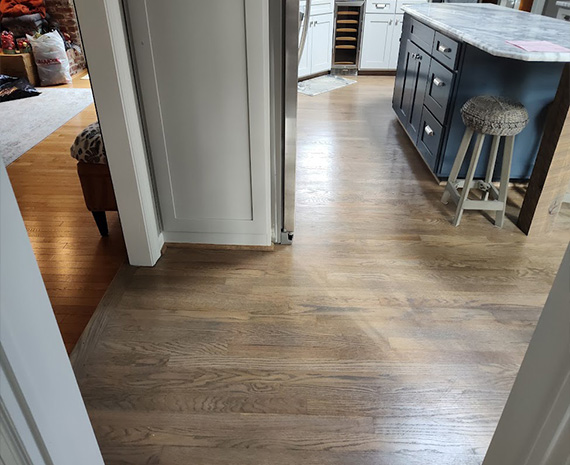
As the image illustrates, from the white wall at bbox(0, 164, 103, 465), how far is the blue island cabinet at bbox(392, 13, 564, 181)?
99.7 inches

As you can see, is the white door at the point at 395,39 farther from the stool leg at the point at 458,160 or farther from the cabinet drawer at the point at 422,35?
the stool leg at the point at 458,160

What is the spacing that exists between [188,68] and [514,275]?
1.76 m

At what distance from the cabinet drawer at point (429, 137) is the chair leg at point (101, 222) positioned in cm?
205

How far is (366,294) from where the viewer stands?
2.04 m

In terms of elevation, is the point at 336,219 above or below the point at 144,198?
below

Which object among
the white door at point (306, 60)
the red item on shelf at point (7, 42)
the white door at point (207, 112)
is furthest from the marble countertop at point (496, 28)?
the red item on shelf at point (7, 42)

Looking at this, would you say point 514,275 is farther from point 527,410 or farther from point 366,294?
point 527,410

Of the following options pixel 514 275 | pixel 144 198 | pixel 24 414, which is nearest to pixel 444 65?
pixel 514 275

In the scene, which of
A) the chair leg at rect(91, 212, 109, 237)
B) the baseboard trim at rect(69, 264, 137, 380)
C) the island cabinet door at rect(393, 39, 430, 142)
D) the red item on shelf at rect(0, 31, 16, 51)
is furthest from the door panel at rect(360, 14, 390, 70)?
the baseboard trim at rect(69, 264, 137, 380)

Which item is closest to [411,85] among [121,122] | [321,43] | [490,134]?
[490,134]

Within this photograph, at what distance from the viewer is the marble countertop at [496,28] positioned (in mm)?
2088

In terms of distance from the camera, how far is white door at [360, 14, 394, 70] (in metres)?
5.44

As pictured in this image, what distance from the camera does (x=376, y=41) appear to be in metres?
5.54

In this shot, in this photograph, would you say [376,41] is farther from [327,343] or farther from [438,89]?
[327,343]
